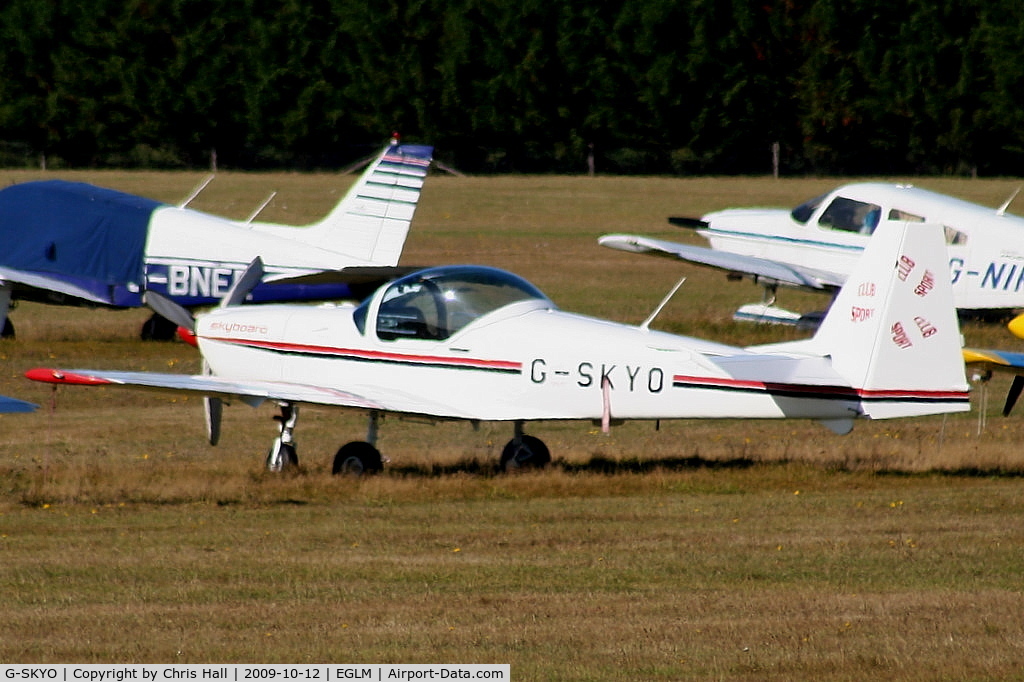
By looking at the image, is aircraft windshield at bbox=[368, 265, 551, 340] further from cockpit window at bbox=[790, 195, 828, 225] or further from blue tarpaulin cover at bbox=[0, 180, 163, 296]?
cockpit window at bbox=[790, 195, 828, 225]

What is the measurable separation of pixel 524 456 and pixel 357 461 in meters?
1.25

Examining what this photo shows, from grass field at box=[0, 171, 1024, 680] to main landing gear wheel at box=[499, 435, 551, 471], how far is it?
0.80 feet

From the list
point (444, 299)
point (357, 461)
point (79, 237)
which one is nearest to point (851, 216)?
point (79, 237)

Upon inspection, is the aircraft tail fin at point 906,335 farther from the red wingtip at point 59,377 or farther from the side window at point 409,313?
the red wingtip at point 59,377

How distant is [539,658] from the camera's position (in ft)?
22.6

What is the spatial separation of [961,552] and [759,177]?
5020cm

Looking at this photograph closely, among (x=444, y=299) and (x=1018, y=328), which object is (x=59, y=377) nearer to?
(x=444, y=299)

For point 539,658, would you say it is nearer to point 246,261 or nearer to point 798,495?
point 798,495

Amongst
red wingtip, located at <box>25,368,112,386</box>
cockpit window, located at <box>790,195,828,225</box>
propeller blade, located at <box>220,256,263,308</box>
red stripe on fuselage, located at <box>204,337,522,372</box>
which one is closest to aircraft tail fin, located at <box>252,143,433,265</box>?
propeller blade, located at <box>220,256,263,308</box>

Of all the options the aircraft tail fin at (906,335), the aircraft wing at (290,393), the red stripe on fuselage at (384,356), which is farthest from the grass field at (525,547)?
the red stripe on fuselage at (384,356)

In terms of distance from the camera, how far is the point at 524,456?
1209 centimetres

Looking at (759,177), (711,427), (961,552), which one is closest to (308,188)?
(759,177)

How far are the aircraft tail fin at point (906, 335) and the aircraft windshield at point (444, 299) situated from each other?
242 cm

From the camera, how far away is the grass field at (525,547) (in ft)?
23.1
